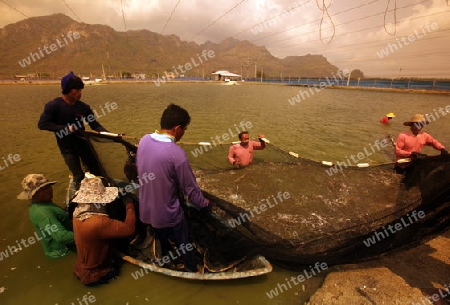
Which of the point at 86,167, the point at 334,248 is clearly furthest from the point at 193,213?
the point at 86,167

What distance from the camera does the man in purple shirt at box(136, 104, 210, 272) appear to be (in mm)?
2463

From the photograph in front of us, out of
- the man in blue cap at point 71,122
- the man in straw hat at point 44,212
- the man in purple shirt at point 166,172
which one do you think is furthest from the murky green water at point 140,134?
the man in blue cap at point 71,122

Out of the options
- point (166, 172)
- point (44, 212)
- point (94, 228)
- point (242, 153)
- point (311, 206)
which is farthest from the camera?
point (242, 153)

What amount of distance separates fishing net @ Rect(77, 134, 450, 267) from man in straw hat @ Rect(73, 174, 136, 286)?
1103 millimetres

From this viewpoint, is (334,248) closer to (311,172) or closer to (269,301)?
(269,301)

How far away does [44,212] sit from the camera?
10.9ft

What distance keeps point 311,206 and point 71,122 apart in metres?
5.30

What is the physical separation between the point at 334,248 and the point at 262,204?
2125 millimetres

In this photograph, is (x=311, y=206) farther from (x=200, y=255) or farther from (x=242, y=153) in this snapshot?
(x=200, y=255)

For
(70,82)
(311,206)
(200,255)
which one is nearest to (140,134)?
(70,82)

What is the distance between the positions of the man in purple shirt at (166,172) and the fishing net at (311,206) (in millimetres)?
796

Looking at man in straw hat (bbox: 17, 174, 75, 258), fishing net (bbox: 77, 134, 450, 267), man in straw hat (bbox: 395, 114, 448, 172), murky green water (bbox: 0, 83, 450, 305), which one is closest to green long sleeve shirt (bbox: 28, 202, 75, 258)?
man in straw hat (bbox: 17, 174, 75, 258)

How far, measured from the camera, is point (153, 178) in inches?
98.7

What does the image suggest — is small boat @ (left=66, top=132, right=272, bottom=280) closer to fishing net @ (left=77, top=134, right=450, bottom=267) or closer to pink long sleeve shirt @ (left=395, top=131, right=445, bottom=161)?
fishing net @ (left=77, top=134, right=450, bottom=267)
